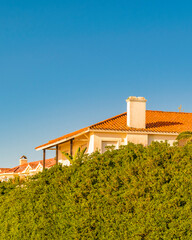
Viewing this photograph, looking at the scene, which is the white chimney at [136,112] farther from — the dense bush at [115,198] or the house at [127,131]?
the dense bush at [115,198]

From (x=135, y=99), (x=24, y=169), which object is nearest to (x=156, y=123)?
(x=135, y=99)

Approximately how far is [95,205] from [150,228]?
1220 millimetres

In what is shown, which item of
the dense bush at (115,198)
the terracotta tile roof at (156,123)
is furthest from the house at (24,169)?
the dense bush at (115,198)

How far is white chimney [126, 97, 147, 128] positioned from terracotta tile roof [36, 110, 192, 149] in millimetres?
473

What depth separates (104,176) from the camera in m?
7.13

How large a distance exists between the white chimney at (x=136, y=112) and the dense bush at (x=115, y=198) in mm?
20891

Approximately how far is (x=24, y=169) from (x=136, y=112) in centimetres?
3681

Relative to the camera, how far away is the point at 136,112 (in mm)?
29453

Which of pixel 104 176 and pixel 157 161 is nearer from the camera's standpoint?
pixel 157 161

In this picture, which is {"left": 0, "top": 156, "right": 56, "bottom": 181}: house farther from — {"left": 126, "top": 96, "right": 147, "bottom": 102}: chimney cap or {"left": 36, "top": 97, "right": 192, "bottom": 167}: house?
{"left": 126, "top": 96, "right": 147, "bottom": 102}: chimney cap

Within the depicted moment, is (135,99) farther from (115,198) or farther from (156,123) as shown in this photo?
(115,198)

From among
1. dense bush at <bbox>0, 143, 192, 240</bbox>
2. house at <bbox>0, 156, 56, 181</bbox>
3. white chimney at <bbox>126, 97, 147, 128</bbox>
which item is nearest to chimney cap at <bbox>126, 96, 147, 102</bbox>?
white chimney at <bbox>126, 97, 147, 128</bbox>

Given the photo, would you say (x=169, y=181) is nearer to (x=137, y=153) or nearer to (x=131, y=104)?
(x=137, y=153)

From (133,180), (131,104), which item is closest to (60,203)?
(133,180)
